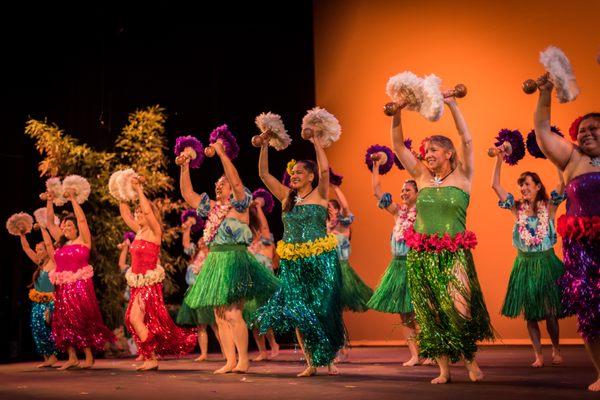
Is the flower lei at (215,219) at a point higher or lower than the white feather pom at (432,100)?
lower

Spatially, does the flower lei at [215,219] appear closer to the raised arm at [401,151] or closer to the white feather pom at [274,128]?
the white feather pom at [274,128]

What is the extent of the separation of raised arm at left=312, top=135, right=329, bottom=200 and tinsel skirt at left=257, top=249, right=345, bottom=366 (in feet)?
1.31

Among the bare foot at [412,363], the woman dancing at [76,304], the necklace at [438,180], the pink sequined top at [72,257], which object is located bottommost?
the bare foot at [412,363]

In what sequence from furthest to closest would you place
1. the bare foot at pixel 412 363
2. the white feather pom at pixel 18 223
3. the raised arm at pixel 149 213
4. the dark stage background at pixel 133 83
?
the dark stage background at pixel 133 83
the white feather pom at pixel 18 223
the raised arm at pixel 149 213
the bare foot at pixel 412 363

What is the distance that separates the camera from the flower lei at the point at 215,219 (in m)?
5.57

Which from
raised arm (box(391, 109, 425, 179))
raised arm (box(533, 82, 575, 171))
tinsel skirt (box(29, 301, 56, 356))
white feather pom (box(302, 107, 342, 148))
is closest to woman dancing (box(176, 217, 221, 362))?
tinsel skirt (box(29, 301, 56, 356))

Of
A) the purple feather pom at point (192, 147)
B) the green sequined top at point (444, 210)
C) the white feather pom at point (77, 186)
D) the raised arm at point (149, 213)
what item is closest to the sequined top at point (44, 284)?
the white feather pom at point (77, 186)

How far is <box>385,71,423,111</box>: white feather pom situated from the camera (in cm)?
422

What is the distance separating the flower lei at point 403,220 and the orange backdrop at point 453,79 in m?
2.35

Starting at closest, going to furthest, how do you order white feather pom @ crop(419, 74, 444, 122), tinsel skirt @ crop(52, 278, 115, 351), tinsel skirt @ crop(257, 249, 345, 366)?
white feather pom @ crop(419, 74, 444, 122), tinsel skirt @ crop(257, 249, 345, 366), tinsel skirt @ crop(52, 278, 115, 351)

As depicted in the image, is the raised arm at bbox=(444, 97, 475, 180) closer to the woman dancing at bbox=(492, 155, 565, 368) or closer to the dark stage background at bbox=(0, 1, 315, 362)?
the woman dancing at bbox=(492, 155, 565, 368)

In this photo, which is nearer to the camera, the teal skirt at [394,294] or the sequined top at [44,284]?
the teal skirt at [394,294]

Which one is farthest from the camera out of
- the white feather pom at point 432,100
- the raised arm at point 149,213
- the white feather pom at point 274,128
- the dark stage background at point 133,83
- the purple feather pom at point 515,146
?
the dark stage background at point 133,83

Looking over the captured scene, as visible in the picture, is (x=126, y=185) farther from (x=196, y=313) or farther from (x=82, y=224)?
(x=196, y=313)
